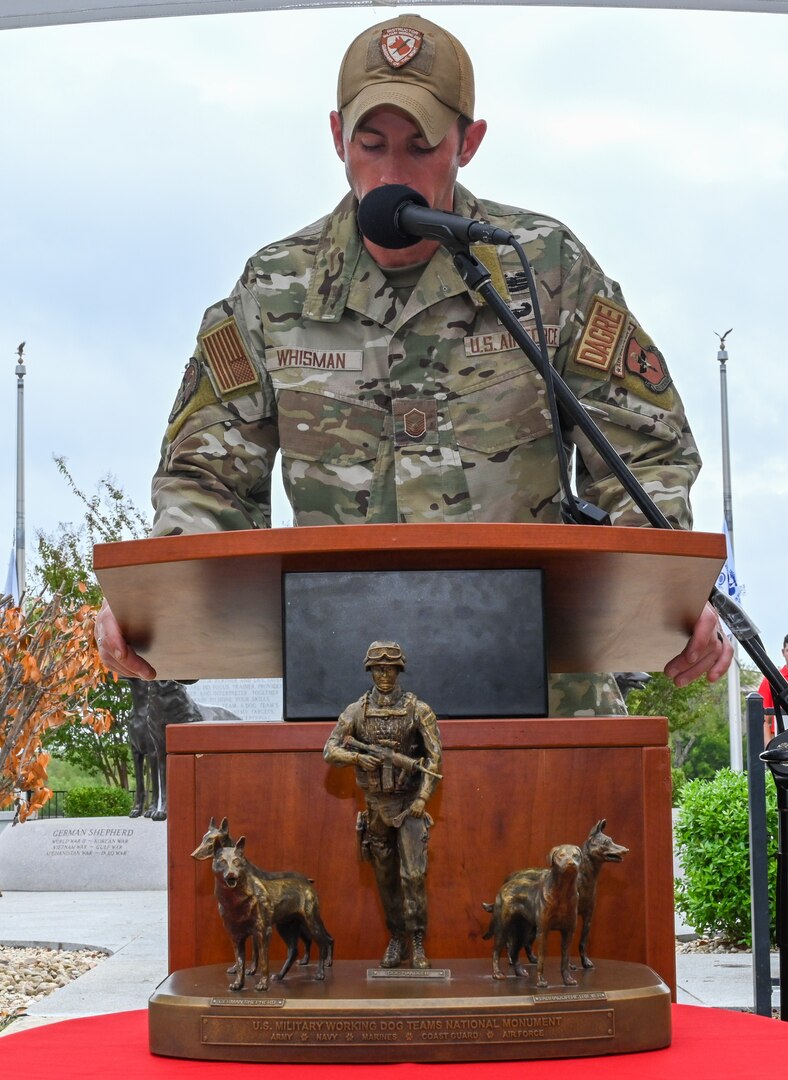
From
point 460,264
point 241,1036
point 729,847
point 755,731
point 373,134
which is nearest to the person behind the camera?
point 241,1036

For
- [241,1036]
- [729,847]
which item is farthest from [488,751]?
[729,847]

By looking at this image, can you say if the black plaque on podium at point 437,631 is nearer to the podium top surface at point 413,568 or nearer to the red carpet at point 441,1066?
the podium top surface at point 413,568

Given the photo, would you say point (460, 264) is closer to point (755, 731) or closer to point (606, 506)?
point (606, 506)

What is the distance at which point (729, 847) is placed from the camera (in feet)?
24.1

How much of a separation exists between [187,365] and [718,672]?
1.06 m

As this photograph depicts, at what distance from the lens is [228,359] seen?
2.22 metres

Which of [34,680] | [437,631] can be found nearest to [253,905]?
[437,631]

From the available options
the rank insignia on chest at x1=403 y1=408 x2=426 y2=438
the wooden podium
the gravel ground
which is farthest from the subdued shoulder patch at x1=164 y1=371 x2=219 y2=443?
the gravel ground

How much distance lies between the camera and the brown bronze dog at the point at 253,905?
125 cm

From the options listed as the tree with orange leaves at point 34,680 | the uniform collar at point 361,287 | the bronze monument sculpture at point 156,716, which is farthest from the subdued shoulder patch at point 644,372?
the bronze monument sculpture at point 156,716

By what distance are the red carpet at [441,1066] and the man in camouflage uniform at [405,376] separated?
2.57 feet

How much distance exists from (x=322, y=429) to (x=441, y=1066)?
1223mm

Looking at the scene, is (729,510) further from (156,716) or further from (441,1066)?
(441,1066)

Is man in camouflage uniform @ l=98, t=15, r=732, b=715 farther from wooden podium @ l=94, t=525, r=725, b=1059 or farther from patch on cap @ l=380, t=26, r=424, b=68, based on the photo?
wooden podium @ l=94, t=525, r=725, b=1059
